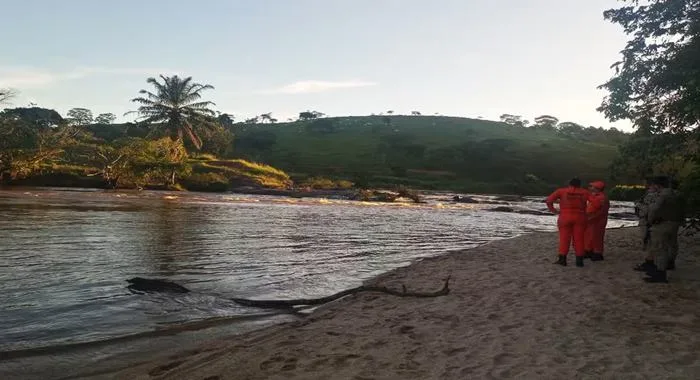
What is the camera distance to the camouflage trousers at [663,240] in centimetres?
1013

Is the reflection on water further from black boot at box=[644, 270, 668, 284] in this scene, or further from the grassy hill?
the grassy hill

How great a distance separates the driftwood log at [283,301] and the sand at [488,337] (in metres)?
0.20

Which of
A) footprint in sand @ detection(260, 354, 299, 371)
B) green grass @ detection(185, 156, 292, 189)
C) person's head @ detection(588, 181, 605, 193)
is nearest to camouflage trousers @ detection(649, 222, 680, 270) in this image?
person's head @ detection(588, 181, 605, 193)

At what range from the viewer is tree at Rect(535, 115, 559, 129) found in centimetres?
16738

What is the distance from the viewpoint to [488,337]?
688cm

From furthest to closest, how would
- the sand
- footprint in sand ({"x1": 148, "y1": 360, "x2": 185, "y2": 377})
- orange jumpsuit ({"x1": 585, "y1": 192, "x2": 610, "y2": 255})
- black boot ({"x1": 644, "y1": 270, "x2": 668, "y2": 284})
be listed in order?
orange jumpsuit ({"x1": 585, "y1": 192, "x2": 610, "y2": 255}), black boot ({"x1": 644, "y1": 270, "x2": 668, "y2": 284}), footprint in sand ({"x1": 148, "y1": 360, "x2": 185, "y2": 377}), the sand

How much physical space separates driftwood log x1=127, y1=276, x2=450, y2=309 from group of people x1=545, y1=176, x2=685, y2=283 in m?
3.80

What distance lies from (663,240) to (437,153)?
355 feet

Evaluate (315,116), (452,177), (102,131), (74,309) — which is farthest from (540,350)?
(315,116)

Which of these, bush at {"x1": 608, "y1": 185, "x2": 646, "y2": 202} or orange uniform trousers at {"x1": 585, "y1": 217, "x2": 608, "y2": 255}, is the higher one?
bush at {"x1": 608, "y1": 185, "x2": 646, "y2": 202}

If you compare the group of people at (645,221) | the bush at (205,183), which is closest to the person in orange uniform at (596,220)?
the group of people at (645,221)

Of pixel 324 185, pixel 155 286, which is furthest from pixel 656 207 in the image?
pixel 324 185

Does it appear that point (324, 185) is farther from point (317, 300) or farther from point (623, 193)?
point (317, 300)

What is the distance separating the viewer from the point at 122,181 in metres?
55.5
